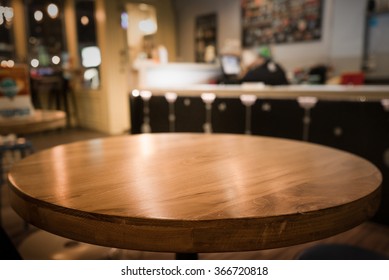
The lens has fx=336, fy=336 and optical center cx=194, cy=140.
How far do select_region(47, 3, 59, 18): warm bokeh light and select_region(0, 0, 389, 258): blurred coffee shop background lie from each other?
4cm

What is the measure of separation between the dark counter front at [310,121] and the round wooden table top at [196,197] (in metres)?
1.40

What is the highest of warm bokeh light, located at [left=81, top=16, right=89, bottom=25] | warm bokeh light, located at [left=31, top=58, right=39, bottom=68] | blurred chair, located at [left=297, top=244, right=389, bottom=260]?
warm bokeh light, located at [left=81, top=16, right=89, bottom=25]

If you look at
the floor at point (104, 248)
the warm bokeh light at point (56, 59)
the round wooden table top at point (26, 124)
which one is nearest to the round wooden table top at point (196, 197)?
the round wooden table top at point (26, 124)

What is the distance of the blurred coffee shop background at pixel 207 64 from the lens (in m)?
2.32

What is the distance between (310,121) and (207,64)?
6.91 ft

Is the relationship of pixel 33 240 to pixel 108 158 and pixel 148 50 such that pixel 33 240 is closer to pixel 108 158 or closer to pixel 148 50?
pixel 108 158

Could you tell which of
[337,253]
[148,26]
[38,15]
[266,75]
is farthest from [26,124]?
[38,15]

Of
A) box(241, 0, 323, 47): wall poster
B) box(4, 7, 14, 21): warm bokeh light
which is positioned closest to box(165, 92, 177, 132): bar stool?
box(241, 0, 323, 47): wall poster

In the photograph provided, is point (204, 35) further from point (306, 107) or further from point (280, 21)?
point (306, 107)

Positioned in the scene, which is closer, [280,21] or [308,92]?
[308,92]

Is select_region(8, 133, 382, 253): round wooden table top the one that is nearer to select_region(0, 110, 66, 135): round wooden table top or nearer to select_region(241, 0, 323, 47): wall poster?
select_region(0, 110, 66, 135): round wooden table top

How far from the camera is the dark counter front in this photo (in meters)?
2.08

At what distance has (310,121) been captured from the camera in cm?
236
